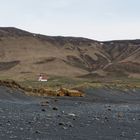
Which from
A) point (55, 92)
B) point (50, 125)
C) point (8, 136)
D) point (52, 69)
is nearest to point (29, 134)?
point (8, 136)

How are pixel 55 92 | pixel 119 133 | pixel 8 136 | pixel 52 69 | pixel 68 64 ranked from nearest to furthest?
pixel 8 136, pixel 119 133, pixel 55 92, pixel 52 69, pixel 68 64

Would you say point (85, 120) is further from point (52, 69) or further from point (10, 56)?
point (10, 56)

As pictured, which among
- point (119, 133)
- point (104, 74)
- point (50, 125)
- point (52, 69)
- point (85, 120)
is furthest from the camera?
point (52, 69)

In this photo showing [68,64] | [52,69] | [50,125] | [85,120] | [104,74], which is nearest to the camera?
[50,125]

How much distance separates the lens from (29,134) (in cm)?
2395

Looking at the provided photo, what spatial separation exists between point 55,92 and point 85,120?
93.4 feet

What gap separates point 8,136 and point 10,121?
6045 millimetres

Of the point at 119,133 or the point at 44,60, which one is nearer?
the point at 119,133

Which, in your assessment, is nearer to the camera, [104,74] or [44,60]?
[104,74]

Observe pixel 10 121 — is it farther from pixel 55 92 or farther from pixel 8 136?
pixel 55 92

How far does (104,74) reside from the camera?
6078 inches

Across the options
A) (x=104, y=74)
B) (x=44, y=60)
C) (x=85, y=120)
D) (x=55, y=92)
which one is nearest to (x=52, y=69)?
(x=44, y=60)

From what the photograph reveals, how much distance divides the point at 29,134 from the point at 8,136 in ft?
4.16

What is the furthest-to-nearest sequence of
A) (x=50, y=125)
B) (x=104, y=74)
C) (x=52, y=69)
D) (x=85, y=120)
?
(x=52, y=69) → (x=104, y=74) → (x=85, y=120) → (x=50, y=125)
